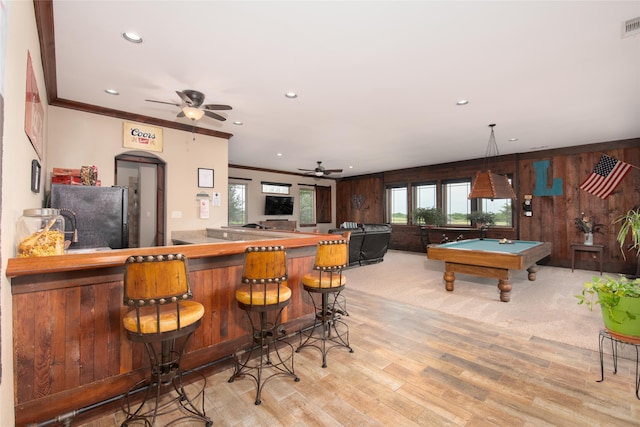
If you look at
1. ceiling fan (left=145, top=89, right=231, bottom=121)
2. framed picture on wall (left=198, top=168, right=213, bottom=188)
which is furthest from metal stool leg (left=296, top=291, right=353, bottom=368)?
framed picture on wall (left=198, top=168, right=213, bottom=188)

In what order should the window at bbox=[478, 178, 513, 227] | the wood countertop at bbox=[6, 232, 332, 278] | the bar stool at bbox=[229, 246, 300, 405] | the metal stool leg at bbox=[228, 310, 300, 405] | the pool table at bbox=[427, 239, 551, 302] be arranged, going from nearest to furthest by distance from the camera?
1. the wood countertop at bbox=[6, 232, 332, 278]
2. the bar stool at bbox=[229, 246, 300, 405]
3. the metal stool leg at bbox=[228, 310, 300, 405]
4. the pool table at bbox=[427, 239, 551, 302]
5. the window at bbox=[478, 178, 513, 227]

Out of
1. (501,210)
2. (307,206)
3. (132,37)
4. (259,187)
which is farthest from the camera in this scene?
(307,206)

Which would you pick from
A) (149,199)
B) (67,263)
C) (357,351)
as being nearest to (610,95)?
(357,351)

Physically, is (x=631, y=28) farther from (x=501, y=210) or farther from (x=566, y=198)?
(x=501, y=210)

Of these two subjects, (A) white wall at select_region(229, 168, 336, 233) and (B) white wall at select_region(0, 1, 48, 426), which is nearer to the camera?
(B) white wall at select_region(0, 1, 48, 426)

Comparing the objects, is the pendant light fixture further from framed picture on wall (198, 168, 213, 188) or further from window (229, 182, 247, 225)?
window (229, 182, 247, 225)

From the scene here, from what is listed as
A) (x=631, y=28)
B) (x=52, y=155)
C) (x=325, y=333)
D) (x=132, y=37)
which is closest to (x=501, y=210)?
(x=631, y=28)

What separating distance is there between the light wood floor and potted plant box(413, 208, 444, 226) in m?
5.87

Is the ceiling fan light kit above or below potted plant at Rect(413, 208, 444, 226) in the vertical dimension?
above

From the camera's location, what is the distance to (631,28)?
2.38 meters

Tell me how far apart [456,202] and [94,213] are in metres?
8.85

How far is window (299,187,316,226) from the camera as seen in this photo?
11.0m

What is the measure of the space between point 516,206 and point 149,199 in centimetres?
950

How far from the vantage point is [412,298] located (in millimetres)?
4441
